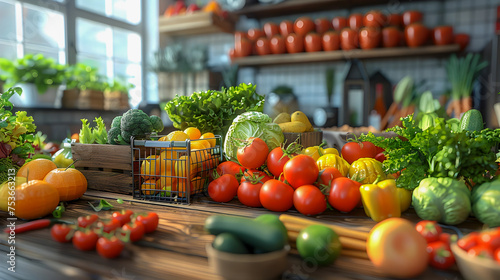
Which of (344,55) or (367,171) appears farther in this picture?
(344,55)

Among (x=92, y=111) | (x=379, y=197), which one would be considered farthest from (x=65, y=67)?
(x=379, y=197)

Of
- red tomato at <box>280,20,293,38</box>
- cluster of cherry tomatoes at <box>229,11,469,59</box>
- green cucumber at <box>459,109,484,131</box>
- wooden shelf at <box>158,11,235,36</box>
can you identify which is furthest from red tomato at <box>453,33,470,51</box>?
wooden shelf at <box>158,11,235,36</box>

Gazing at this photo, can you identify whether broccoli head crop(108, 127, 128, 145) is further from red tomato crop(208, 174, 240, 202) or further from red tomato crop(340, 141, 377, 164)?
red tomato crop(340, 141, 377, 164)

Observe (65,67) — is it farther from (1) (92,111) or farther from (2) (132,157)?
(2) (132,157)

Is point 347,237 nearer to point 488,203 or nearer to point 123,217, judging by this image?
point 488,203

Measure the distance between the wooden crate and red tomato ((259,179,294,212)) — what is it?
0.47 metres

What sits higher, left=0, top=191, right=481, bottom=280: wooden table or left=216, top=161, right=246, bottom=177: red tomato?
left=216, top=161, right=246, bottom=177: red tomato

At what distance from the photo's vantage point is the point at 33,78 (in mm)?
2676

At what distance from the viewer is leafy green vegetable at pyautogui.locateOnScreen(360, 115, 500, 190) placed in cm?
83

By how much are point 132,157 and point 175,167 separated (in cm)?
15

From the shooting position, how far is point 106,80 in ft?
11.4

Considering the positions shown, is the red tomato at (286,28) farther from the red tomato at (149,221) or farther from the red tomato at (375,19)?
the red tomato at (149,221)

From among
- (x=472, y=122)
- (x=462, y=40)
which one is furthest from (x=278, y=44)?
(x=472, y=122)

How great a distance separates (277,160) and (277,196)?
145 millimetres
